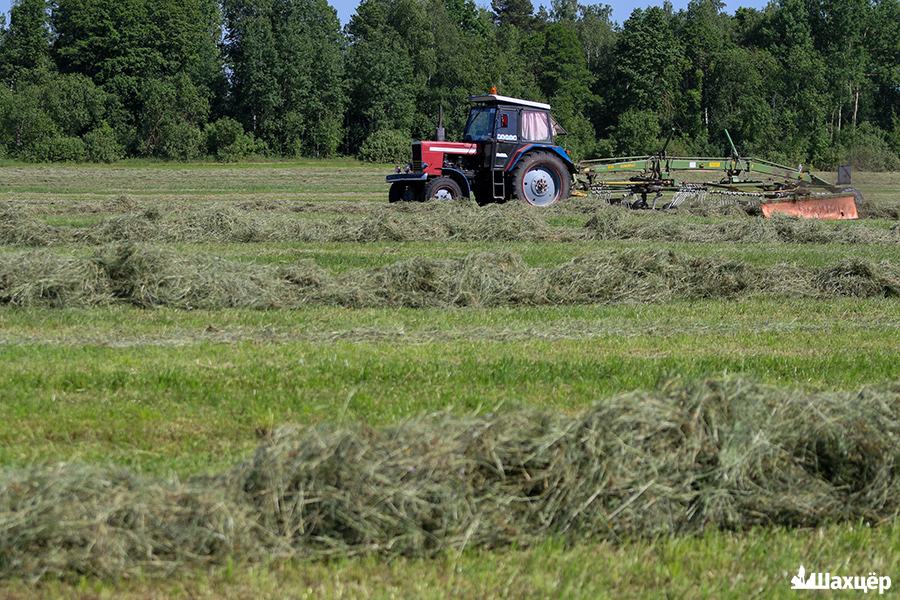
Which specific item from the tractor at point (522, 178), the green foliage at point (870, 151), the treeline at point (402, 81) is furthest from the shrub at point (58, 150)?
the green foliage at point (870, 151)

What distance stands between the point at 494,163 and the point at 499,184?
467mm

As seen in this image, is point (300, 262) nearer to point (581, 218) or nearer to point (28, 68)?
point (581, 218)

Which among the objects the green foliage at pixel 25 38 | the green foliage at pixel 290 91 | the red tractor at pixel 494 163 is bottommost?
the red tractor at pixel 494 163

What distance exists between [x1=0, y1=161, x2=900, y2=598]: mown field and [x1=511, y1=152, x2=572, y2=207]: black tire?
21.5ft

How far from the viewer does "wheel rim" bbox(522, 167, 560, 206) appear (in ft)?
82.5

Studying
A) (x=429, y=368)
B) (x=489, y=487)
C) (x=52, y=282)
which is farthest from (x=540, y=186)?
(x=489, y=487)

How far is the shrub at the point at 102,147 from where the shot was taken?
59.9 m

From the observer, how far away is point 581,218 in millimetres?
22422

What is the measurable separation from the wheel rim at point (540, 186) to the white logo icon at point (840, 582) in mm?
20364

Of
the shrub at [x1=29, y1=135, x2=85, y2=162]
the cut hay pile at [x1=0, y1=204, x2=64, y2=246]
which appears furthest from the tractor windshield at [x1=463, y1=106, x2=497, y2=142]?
the shrub at [x1=29, y1=135, x2=85, y2=162]

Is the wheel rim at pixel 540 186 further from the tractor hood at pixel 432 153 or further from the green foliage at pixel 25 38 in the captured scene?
the green foliage at pixel 25 38

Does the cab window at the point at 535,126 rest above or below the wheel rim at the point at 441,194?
above

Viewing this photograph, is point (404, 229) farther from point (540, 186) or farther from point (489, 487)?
point (489, 487)

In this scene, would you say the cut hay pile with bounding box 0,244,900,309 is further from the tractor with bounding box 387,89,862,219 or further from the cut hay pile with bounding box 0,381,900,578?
the tractor with bounding box 387,89,862,219
